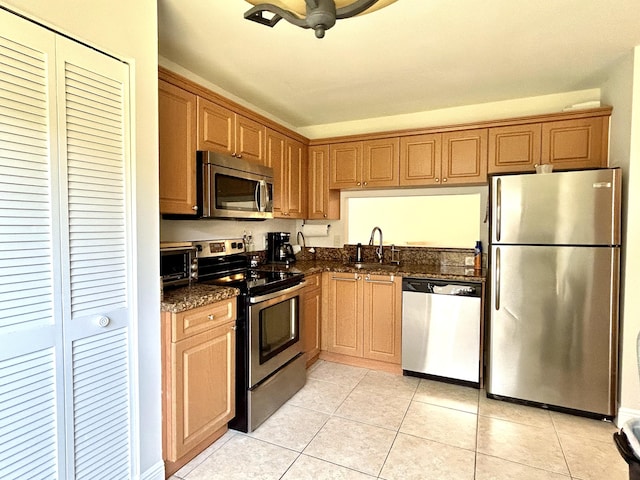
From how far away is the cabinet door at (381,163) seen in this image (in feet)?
10.8

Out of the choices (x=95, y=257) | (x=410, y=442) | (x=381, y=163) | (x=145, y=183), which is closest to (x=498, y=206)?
(x=381, y=163)

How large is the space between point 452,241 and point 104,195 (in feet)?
9.78

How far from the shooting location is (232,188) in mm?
2477

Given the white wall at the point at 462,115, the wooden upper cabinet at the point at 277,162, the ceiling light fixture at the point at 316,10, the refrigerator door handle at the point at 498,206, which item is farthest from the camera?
the wooden upper cabinet at the point at 277,162

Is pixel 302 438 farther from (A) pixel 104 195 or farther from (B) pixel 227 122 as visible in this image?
(B) pixel 227 122

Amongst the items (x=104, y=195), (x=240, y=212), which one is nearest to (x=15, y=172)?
(x=104, y=195)

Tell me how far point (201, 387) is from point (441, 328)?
6.22 ft

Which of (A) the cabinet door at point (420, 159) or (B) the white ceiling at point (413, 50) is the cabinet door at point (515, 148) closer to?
Answer: (B) the white ceiling at point (413, 50)

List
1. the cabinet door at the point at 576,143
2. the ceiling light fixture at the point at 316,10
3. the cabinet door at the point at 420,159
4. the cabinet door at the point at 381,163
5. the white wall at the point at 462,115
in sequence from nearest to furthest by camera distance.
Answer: the ceiling light fixture at the point at 316,10 → the cabinet door at the point at 576,143 → the white wall at the point at 462,115 → the cabinet door at the point at 420,159 → the cabinet door at the point at 381,163

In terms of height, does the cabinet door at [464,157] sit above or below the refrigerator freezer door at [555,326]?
above

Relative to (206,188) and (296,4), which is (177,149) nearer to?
(206,188)

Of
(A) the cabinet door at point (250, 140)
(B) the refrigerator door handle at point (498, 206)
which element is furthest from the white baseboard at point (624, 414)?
(A) the cabinet door at point (250, 140)

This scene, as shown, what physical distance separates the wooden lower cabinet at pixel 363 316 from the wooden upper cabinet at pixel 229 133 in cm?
135

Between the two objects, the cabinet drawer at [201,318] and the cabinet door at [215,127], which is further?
the cabinet door at [215,127]
